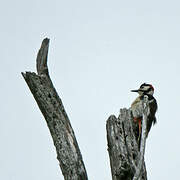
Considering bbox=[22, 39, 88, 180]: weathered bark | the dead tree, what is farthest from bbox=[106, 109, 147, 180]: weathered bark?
bbox=[22, 39, 88, 180]: weathered bark

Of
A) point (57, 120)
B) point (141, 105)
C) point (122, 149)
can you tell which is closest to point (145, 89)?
point (141, 105)

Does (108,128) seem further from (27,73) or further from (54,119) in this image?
(27,73)

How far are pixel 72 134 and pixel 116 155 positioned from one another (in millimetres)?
541

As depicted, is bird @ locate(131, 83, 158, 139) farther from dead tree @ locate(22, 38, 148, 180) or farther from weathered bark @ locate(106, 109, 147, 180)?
dead tree @ locate(22, 38, 148, 180)

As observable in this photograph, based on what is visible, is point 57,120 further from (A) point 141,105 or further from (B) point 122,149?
(A) point 141,105

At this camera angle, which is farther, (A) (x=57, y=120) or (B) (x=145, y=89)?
(B) (x=145, y=89)

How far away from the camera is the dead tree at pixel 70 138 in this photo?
4.17 m

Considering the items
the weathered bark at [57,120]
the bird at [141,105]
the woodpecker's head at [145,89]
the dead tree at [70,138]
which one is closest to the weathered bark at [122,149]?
the dead tree at [70,138]

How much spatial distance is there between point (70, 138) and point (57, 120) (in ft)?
0.81

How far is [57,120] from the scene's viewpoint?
14.3ft

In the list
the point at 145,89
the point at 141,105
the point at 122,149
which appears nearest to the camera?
the point at 122,149

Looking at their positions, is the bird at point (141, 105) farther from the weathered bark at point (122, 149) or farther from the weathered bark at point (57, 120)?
the weathered bark at point (57, 120)

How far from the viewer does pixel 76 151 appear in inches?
166

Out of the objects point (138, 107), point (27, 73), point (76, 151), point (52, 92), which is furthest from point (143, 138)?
point (138, 107)
